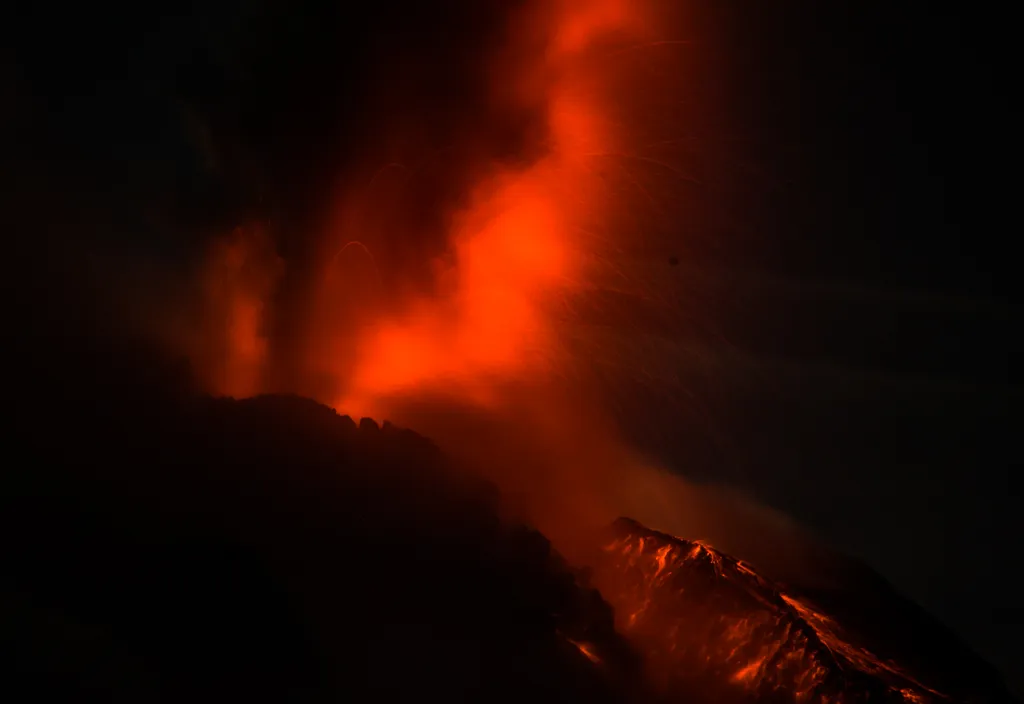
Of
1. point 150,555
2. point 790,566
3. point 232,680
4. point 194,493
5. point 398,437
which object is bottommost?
point 232,680

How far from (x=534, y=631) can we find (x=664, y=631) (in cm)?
613

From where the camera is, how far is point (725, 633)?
26.2 m

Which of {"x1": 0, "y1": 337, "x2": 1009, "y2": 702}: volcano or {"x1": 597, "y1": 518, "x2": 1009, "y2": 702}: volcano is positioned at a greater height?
{"x1": 597, "y1": 518, "x2": 1009, "y2": 702}: volcano

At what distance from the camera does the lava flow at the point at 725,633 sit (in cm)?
2484

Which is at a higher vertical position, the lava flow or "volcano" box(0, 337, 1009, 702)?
the lava flow

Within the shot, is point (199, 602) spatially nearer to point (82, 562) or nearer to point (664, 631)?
point (82, 562)

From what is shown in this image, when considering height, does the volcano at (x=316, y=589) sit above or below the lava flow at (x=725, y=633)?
below

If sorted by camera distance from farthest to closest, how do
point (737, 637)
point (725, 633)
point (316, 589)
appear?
point (737, 637)
point (725, 633)
point (316, 589)

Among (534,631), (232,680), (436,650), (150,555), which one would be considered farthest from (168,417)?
(534,631)

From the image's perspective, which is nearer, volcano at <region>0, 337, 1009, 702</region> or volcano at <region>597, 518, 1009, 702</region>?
volcano at <region>0, 337, 1009, 702</region>

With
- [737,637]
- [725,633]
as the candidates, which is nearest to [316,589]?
[725,633]

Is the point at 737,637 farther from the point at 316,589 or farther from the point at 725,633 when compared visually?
the point at 316,589

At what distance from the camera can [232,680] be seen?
60.7 feet

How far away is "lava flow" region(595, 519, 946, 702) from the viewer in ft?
81.5
